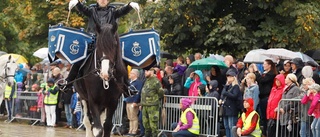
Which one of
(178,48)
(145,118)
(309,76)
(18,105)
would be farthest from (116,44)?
(18,105)

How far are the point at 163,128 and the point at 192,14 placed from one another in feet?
13.5

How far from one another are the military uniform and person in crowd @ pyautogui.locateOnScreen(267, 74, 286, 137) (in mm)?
3685

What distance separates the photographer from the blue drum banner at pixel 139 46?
12938 millimetres

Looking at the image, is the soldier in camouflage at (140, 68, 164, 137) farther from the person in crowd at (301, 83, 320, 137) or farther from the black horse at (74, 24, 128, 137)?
the black horse at (74, 24, 128, 137)

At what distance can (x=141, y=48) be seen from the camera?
42.7ft

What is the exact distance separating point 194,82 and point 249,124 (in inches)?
157

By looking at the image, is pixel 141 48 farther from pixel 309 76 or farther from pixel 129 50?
pixel 309 76

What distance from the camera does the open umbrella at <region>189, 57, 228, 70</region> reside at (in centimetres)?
1881

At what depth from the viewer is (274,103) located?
16562 millimetres

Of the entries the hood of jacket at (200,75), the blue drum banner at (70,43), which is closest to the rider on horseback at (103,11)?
the blue drum banner at (70,43)

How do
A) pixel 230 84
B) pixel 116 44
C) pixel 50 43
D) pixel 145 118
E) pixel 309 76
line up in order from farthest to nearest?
pixel 145 118 < pixel 230 84 < pixel 309 76 < pixel 50 43 < pixel 116 44

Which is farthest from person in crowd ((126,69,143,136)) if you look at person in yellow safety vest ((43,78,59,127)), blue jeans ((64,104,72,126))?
person in yellow safety vest ((43,78,59,127))

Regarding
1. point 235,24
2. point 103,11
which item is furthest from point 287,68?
point 103,11

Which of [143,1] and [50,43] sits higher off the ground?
[143,1]
